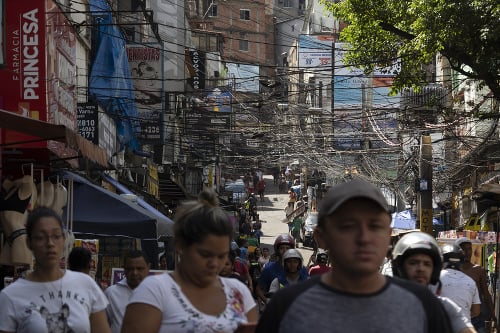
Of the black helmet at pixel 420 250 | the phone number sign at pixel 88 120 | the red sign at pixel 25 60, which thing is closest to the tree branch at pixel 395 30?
the phone number sign at pixel 88 120

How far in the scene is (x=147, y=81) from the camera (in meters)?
34.5

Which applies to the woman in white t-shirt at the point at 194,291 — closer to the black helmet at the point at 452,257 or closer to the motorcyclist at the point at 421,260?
the motorcyclist at the point at 421,260

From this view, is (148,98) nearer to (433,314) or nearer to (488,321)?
(488,321)

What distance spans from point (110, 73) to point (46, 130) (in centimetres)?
1672

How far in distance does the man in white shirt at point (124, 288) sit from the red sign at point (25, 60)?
6.70 meters

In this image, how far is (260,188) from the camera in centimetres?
7431

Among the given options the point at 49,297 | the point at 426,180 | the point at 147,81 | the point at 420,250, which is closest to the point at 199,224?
the point at 49,297

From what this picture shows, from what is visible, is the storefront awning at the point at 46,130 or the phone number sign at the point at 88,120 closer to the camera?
the storefront awning at the point at 46,130

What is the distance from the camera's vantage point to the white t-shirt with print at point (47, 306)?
5.71 meters

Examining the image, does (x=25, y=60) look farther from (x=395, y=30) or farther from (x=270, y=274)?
(x=395, y=30)

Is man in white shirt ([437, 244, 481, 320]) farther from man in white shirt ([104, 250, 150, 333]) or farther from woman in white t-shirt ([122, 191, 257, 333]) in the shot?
woman in white t-shirt ([122, 191, 257, 333])

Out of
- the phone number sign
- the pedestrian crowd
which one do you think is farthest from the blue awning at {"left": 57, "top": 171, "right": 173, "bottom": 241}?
the phone number sign

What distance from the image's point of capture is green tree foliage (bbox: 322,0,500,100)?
59.5 ft

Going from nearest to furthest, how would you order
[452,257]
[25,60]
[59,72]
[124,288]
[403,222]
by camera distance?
[124,288]
[452,257]
[25,60]
[59,72]
[403,222]
